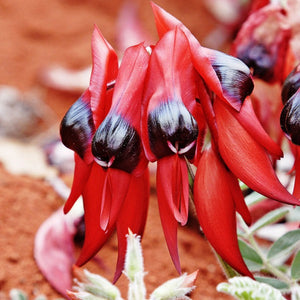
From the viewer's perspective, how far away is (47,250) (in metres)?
1.30

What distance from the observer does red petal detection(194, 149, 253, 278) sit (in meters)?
0.90

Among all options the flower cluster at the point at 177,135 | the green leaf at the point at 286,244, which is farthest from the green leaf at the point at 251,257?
the flower cluster at the point at 177,135

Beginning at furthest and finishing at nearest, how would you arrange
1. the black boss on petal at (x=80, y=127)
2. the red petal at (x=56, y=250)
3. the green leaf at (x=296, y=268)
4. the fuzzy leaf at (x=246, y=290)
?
the red petal at (x=56, y=250), the green leaf at (x=296, y=268), the black boss on petal at (x=80, y=127), the fuzzy leaf at (x=246, y=290)

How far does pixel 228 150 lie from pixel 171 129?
99 mm

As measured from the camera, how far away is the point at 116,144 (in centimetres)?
87

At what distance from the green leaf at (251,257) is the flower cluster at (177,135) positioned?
0.20 metres

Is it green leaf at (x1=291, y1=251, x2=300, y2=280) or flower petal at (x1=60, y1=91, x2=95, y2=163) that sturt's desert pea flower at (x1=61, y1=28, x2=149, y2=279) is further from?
green leaf at (x1=291, y1=251, x2=300, y2=280)

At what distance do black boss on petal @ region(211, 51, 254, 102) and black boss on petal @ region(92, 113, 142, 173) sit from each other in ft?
0.48

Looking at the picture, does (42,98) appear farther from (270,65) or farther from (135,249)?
(135,249)

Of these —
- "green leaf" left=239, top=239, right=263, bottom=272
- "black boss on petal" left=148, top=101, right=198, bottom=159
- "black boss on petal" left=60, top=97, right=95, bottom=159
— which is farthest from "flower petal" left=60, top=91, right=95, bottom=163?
"green leaf" left=239, top=239, right=263, bottom=272

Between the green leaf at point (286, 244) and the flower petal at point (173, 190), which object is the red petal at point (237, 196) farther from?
the green leaf at point (286, 244)

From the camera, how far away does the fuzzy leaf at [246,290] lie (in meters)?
0.83

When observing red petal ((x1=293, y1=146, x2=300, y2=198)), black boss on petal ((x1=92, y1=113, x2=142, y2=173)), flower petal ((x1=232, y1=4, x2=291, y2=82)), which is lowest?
red petal ((x1=293, y1=146, x2=300, y2=198))

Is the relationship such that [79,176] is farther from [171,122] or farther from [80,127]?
[171,122]
